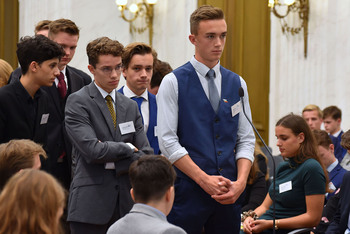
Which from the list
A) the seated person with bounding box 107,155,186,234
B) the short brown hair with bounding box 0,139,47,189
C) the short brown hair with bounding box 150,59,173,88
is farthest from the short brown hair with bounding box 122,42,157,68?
the seated person with bounding box 107,155,186,234

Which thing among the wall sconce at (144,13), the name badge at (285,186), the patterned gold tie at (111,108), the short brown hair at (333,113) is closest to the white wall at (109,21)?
the wall sconce at (144,13)

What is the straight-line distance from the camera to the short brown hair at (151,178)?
243cm

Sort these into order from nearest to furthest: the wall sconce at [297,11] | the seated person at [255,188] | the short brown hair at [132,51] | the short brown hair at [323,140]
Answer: the short brown hair at [132,51]
the seated person at [255,188]
the short brown hair at [323,140]
the wall sconce at [297,11]

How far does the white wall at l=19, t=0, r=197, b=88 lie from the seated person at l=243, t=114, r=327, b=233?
12.1 feet

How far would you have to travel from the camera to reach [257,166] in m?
4.97

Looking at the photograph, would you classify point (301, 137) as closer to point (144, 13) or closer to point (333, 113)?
point (333, 113)

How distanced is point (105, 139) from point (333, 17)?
5.86m

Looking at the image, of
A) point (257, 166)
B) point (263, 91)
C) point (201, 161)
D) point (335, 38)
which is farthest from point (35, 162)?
point (263, 91)

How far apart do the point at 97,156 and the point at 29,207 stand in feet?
3.58

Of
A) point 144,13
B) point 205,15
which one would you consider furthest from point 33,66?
point 144,13

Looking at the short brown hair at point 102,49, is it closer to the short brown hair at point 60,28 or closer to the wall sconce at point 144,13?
the short brown hair at point 60,28

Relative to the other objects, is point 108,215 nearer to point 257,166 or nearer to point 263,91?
point 257,166

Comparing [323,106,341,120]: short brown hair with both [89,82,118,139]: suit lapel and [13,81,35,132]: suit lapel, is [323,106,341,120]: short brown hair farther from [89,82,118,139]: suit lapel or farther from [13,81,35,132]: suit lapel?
[13,81,35,132]: suit lapel

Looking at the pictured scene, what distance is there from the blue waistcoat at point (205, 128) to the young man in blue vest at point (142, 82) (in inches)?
26.4
